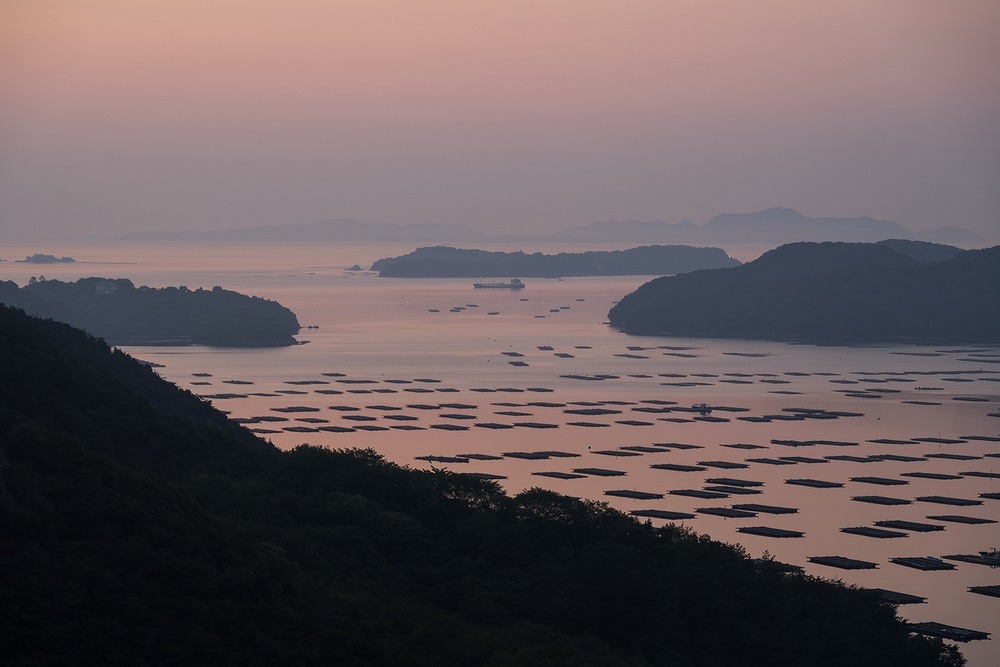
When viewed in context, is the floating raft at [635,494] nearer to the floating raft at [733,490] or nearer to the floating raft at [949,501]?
the floating raft at [733,490]

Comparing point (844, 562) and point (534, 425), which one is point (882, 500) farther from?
point (534, 425)

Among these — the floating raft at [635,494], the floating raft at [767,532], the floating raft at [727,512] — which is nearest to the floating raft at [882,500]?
the floating raft at [727,512]

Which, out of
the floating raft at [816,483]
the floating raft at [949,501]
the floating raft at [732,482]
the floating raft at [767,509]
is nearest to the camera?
the floating raft at [767,509]

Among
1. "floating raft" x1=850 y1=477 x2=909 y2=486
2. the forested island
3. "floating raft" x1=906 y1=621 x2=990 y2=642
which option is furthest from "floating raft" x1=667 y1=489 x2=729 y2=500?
the forested island

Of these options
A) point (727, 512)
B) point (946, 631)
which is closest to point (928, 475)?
point (727, 512)

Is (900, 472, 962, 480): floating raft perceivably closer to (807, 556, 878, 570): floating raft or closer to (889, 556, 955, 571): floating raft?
(889, 556, 955, 571): floating raft

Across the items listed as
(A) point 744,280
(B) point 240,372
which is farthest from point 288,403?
(A) point 744,280
